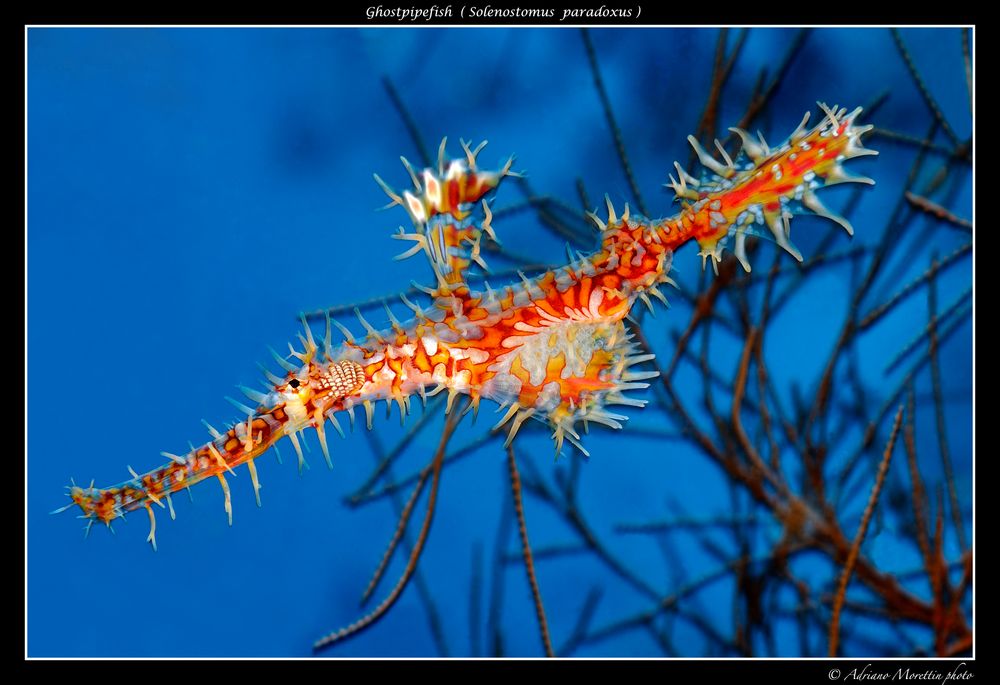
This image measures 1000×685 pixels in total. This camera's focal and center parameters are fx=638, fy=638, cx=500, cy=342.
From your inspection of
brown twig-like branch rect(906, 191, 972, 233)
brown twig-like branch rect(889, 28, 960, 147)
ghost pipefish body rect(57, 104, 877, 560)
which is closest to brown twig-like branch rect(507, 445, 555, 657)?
ghost pipefish body rect(57, 104, 877, 560)

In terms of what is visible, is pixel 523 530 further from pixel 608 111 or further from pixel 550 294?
pixel 608 111

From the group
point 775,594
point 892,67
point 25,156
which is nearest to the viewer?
point 25,156

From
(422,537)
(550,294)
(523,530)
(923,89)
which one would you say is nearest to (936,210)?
(923,89)

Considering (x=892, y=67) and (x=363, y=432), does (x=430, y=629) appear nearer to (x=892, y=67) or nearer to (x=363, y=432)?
(x=363, y=432)

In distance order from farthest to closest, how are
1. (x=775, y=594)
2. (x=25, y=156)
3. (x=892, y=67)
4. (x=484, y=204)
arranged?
(x=775, y=594), (x=892, y=67), (x=25, y=156), (x=484, y=204)

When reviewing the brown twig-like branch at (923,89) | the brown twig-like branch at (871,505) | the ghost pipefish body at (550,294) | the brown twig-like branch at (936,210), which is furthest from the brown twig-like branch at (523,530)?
the brown twig-like branch at (923,89)

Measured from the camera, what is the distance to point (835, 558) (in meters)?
1.63

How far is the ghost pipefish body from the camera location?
1040 millimetres

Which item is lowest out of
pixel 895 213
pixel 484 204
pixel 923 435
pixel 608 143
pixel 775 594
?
pixel 775 594

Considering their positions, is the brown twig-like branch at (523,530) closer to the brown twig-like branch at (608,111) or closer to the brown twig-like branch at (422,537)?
the brown twig-like branch at (422,537)

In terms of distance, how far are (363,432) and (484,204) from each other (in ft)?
2.49

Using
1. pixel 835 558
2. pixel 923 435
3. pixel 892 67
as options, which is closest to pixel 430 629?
pixel 835 558

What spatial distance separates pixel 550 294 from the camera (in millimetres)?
1084

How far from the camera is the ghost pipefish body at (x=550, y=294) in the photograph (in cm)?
104
